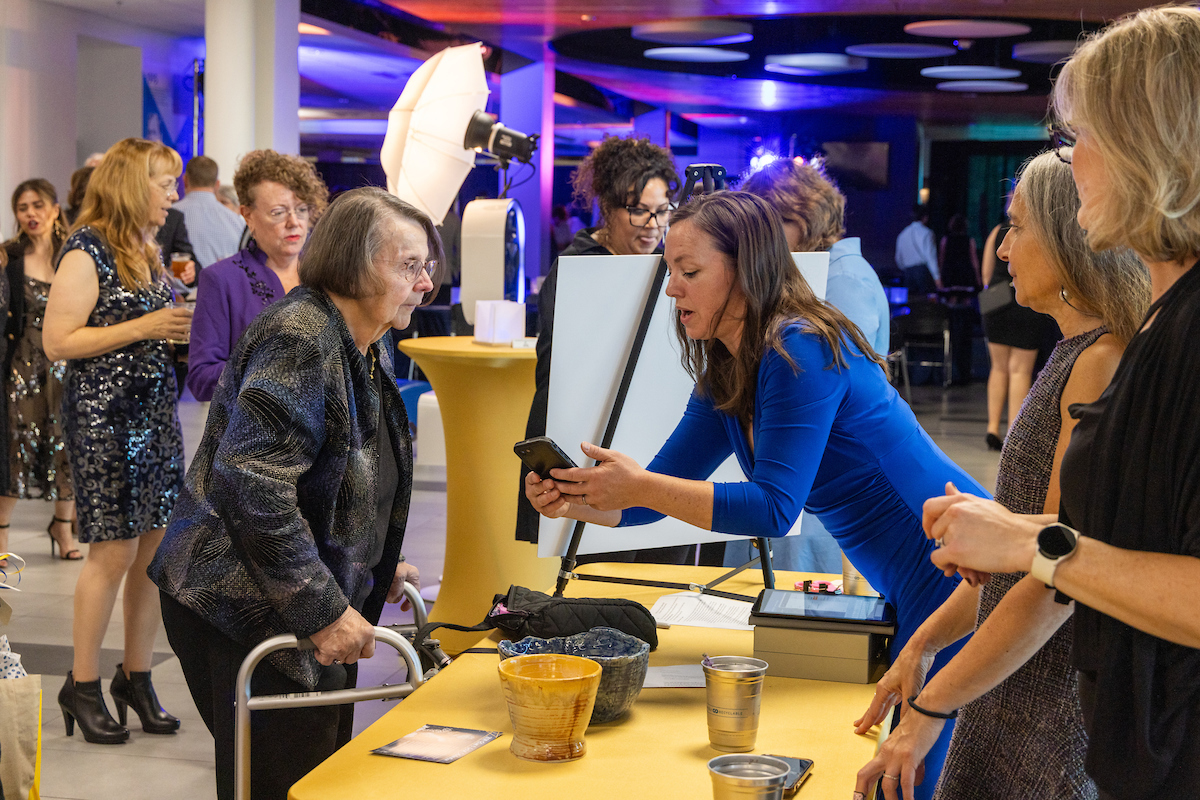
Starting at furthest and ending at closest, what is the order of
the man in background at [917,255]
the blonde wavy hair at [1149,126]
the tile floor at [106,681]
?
the man in background at [917,255]
the tile floor at [106,681]
the blonde wavy hair at [1149,126]

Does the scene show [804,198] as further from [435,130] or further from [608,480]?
[435,130]

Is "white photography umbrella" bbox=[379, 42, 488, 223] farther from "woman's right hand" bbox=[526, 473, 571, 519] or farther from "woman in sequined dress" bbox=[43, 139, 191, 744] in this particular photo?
"woman's right hand" bbox=[526, 473, 571, 519]

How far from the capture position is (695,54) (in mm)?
13039

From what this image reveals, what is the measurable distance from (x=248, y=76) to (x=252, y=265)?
21.0ft

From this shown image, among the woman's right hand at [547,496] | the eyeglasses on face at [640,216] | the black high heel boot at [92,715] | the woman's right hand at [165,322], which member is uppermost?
the eyeglasses on face at [640,216]

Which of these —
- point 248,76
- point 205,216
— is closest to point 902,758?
point 205,216

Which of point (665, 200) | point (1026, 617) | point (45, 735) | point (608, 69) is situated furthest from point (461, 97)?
point (608, 69)

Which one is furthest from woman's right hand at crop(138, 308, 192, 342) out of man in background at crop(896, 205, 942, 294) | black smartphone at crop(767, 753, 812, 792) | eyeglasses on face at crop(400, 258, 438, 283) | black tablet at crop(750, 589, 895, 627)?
man in background at crop(896, 205, 942, 294)

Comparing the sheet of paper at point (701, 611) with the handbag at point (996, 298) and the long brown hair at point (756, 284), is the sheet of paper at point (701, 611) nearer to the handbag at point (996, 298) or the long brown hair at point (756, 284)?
the long brown hair at point (756, 284)

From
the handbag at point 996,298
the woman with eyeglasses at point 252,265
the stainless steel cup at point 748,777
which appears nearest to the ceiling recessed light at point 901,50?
the handbag at point 996,298

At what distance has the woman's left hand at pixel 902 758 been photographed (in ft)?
4.26

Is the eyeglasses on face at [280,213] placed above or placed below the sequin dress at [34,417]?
above

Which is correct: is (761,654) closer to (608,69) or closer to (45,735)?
(45,735)

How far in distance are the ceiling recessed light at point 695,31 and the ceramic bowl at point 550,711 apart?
11099mm
